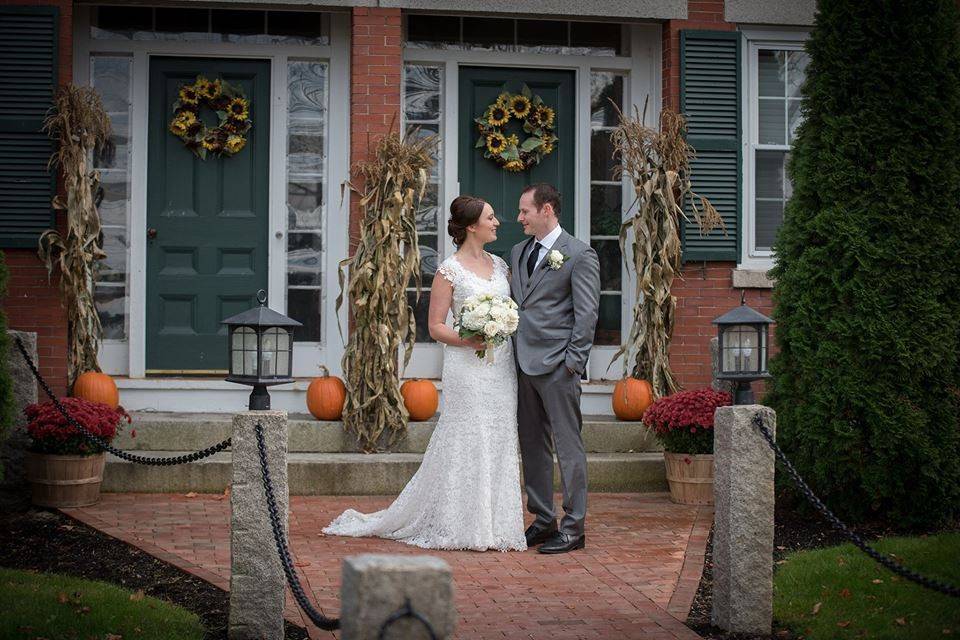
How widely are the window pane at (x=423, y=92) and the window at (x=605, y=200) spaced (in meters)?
1.40

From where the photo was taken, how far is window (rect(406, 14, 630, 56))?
10602 mm

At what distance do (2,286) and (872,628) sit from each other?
506cm

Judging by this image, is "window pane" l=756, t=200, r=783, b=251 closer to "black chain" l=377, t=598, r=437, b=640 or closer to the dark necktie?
the dark necktie

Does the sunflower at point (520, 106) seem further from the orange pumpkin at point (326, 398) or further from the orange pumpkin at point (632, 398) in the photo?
the orange pumpkin at point (326, 398)

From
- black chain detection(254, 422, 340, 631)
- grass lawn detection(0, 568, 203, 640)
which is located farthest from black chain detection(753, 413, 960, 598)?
grass lawn detection(0, 568, 203, 640)

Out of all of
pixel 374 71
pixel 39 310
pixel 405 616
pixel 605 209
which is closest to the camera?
pixel 405 616

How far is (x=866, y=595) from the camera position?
19.8ft

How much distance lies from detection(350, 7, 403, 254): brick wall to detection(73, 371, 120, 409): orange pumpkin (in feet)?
8.91

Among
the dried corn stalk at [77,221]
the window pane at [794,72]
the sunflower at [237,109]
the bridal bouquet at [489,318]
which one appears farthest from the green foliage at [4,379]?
the window pane at [794,72]

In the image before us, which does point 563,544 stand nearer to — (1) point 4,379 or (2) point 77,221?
(1) point 4,379

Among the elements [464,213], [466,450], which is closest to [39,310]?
[464,213]

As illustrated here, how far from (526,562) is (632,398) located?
3.12m

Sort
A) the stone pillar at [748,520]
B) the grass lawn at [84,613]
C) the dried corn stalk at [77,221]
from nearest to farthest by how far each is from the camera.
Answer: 1. the grass lawn at [84,613]
2. the stone pillar at [748,520]
3. the dried corn stalk at [77,221]

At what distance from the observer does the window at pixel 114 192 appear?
10172mm
